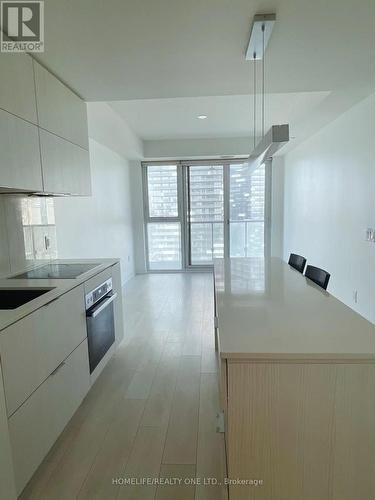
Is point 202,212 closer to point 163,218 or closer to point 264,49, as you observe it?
point 163,218

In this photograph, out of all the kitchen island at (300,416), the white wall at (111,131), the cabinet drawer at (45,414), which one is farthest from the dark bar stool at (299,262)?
the white wall at (111,131)

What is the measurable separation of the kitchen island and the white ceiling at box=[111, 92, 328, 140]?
269 centimetres

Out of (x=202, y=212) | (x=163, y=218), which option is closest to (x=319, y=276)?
(x=202, y=212)

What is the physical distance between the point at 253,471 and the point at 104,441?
105 centimetres

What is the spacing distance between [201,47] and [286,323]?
1.70 meters

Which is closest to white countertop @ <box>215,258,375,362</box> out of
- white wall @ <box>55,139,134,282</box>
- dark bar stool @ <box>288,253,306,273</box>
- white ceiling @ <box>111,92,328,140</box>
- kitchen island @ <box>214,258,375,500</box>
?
kitchen island @ <box>214,258,375,500</box>

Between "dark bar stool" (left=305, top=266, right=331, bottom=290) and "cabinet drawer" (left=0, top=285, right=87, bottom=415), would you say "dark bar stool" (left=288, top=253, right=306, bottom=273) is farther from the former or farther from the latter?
"cabinet drawer" (left=0, top=285, right=87, bottom=415)

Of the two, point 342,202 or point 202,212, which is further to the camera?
point 202,212

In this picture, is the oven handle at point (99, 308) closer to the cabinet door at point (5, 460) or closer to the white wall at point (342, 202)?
the cabinet door at point (5, 460)

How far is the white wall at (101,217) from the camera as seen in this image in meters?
3.38

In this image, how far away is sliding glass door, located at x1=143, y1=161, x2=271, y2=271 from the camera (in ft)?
20.9

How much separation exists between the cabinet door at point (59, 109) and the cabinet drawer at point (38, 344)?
1.20 meters

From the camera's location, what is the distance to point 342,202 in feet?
11.6

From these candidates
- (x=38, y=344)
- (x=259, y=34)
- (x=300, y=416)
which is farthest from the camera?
(x=259, y=34)
